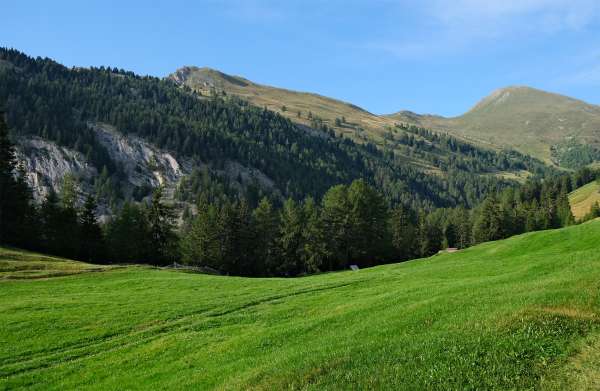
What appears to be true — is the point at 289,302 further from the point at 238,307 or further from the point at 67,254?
the point at 67,254

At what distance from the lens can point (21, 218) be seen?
78500mm

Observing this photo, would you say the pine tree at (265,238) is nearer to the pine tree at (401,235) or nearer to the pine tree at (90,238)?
the pine tree at (90,238)

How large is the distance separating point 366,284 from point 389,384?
27684 millimetres

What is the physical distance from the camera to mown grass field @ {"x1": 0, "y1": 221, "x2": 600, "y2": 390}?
13531 millimetres

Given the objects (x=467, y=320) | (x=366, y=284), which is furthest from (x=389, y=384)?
(x=366, y=284)

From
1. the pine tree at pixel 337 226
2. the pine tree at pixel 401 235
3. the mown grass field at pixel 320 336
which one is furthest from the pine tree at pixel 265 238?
the mown grass field at pixel 320 336

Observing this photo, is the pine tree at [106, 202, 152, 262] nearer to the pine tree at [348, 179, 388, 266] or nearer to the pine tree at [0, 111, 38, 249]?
the pine tree at [0, 111, 38, 249]

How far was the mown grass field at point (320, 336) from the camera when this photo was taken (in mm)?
13531

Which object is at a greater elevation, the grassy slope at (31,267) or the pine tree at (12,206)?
the pine tree at (12,206)

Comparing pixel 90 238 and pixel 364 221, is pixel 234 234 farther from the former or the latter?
pixel 90 238

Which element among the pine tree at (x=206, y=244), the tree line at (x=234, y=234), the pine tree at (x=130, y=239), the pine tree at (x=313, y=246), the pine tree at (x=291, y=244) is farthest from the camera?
the pine tree at (x=291, y=244)

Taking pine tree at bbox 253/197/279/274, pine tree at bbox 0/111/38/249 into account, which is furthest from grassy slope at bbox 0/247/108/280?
pine tree at bbox 253/197/279/274

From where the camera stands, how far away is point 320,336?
2077cm

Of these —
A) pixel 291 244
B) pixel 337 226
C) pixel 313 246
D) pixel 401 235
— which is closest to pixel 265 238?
pixel 291 244
